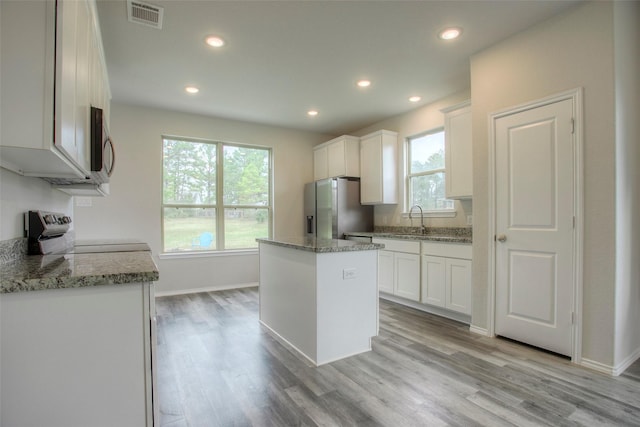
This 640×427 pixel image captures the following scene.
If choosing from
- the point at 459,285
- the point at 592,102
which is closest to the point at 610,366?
the point at 459,285

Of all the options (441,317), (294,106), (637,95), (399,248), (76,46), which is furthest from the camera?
(294,106)

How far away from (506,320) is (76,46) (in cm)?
350

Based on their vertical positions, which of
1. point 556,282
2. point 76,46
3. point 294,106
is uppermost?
point 294,106

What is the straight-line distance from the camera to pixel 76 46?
4.63 ft

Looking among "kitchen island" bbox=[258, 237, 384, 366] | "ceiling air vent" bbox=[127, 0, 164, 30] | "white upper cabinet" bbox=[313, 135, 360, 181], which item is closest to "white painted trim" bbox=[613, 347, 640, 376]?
"kitchen island" bbox=[258, 237, 384, 366]

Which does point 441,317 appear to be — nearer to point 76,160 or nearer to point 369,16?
point 369,16

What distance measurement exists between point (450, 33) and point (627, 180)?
68.6 inches

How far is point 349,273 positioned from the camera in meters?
2.51

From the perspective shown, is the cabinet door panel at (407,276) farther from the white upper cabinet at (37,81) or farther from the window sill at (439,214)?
the white upper cabinet at (37,81)

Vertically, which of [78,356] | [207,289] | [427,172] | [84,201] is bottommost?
[207,289]

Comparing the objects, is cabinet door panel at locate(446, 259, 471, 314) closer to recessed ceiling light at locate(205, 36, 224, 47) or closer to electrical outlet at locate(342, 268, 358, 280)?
electrical outlet at locate(342, 268, 358, 280)

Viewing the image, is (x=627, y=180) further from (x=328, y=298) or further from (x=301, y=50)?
(x=301, y=50)

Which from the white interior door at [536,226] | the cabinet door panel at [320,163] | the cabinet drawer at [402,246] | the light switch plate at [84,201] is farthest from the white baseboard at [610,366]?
the light switch plate at [84,201]

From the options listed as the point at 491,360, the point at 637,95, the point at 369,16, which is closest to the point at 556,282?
the point at 491,360
